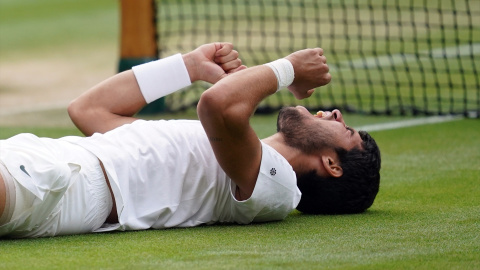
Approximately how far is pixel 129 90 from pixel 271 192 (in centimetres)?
97

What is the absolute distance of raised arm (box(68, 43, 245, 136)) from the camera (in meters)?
4.26

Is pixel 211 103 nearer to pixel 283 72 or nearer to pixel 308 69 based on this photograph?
pixel 283 72

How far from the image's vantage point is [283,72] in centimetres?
381

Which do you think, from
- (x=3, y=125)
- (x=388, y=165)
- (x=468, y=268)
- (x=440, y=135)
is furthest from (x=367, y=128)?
(x=468, y=268)

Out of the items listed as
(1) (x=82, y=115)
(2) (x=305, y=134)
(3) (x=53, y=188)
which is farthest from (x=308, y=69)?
(3) (x=53, y=188)

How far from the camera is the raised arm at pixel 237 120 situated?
139 inches

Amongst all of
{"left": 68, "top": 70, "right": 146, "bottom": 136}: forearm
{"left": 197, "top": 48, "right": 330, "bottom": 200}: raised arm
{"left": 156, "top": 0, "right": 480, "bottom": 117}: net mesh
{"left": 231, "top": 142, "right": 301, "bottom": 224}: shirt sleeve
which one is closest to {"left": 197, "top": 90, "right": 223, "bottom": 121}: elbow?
{"left": 197, "top": 48, "right": 330, "bottom": 200}: raised arm

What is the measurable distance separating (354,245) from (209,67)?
1.22 meters

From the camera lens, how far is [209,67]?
4270mm

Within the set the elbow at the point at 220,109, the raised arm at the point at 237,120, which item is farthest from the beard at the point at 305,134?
Result: the elbow at the point at 220,109

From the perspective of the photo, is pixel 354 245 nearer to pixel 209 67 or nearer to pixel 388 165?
pixel 209 67

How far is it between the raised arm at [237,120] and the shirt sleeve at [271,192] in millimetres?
28

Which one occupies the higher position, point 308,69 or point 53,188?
point 308,69

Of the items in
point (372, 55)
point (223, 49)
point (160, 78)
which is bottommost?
point (372, 55)
